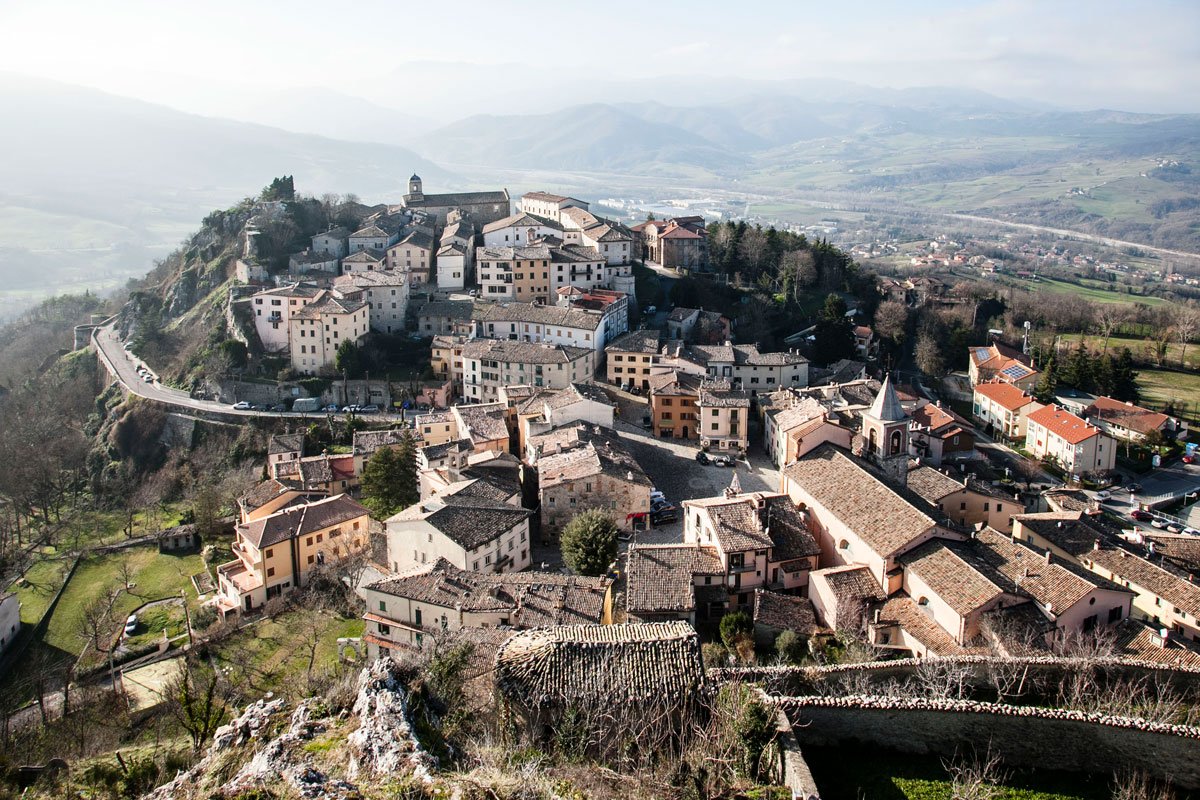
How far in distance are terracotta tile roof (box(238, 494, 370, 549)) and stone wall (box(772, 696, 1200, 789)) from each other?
23036mm

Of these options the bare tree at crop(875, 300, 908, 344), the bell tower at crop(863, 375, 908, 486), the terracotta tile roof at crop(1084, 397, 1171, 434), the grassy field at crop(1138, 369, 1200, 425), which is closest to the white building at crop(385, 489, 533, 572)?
the bell tower at crop(863, 375, 908, 486)

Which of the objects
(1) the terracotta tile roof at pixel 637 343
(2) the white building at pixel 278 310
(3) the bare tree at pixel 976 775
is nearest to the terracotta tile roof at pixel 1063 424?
(1) the terracotta tile roof at pixel 637 343

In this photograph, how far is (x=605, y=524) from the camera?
2686 cm

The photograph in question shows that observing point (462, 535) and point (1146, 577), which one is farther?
point (462, 535)

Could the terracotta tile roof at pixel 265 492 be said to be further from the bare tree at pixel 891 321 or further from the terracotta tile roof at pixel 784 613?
the bare tree at pixel 891 321

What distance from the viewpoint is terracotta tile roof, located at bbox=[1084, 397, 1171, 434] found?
1799 inches

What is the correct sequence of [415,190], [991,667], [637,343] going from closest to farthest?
1. [991,667]
2. [637,343]
3. [415,190]

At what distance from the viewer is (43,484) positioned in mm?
47250

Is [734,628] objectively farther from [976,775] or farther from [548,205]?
[548,205]

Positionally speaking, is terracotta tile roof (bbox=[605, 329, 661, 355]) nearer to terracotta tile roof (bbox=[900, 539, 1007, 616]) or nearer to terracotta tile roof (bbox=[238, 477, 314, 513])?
terracotta tile roof (bbox=[238, 477, 314, 513])

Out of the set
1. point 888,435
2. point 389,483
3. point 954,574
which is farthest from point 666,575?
point 389,483

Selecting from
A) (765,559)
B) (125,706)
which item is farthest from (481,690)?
(125,706)

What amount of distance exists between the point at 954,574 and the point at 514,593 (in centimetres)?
1089

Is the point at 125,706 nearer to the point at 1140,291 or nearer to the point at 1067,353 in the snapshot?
the point at 1067,353
